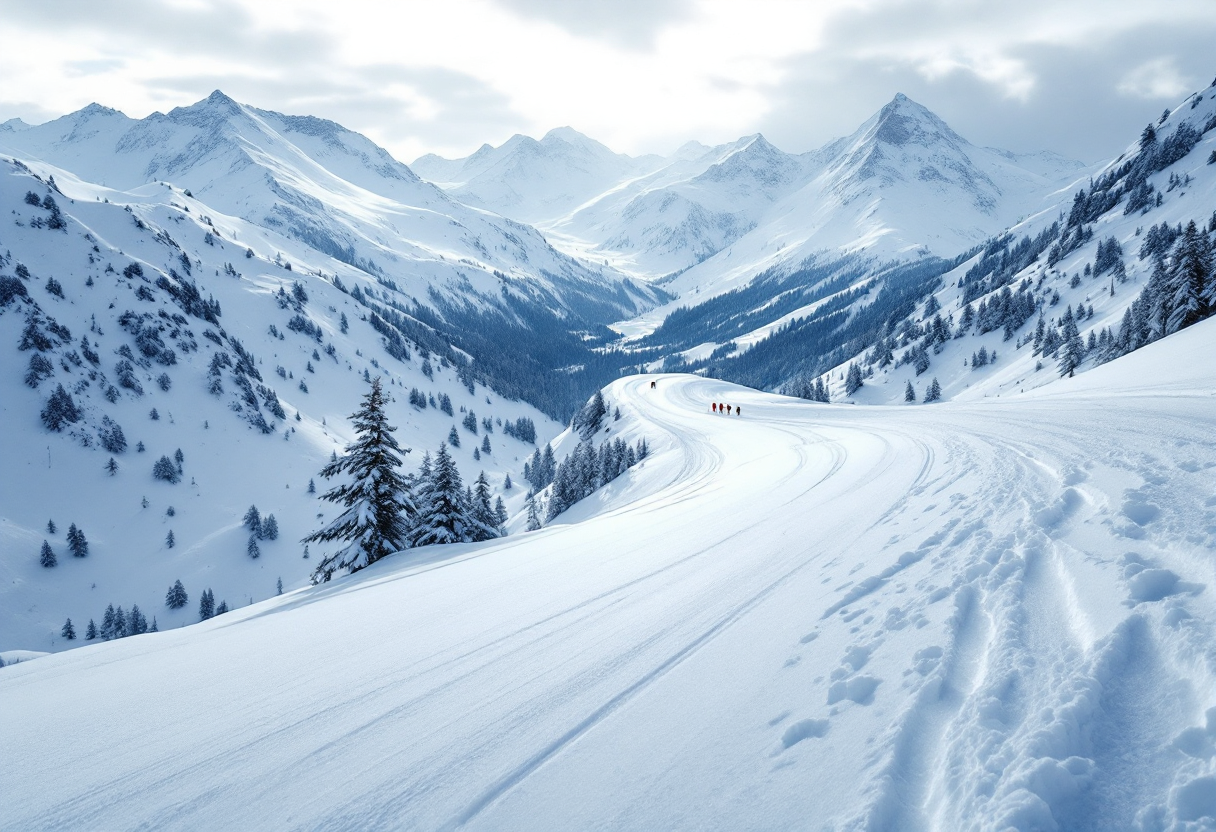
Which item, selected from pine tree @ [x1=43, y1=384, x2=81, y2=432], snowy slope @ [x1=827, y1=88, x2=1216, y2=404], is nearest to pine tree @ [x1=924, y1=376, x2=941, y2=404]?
snowy slope @ [x1=827, y1=88, x2=1216, y2=404]

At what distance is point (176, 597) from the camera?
6312 centimetres

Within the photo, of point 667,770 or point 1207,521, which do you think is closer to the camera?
point 667,770

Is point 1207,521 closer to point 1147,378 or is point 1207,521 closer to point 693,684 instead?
point 693,684

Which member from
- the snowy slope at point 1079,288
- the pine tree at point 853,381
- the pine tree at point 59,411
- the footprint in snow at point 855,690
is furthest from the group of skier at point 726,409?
the pine tree at point 59,411

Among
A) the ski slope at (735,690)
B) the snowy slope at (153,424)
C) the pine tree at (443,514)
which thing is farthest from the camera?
the snowy slope at (153,424)

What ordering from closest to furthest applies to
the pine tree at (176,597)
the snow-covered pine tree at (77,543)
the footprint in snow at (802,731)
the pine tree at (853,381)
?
the footprint in snow at (802,731) → the pine tree at (176,597) → the snow-covered pine tree at (77,543) → the pine tree at (853,381)

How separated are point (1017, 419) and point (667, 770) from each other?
1626 cm

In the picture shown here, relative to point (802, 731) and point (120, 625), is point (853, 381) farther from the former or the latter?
point (120, 625)

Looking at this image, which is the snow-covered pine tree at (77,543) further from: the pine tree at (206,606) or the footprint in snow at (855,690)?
→ the footprint in snow at (855,690)

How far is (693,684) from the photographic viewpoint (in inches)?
170

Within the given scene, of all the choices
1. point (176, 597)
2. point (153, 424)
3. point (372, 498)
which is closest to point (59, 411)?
point (153, 424)

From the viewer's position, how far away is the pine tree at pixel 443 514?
21594mm

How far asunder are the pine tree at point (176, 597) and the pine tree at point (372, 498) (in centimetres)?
6261

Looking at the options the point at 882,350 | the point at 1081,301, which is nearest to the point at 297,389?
the point at 882,350
